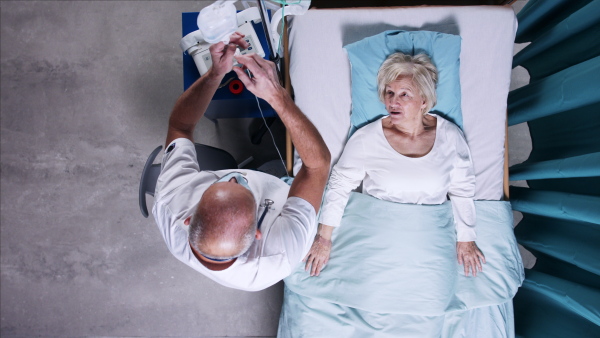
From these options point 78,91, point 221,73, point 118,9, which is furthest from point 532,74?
point 78,91

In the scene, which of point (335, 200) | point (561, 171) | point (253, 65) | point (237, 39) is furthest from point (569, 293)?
point (237, 39)

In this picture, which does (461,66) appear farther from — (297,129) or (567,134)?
(297,129)

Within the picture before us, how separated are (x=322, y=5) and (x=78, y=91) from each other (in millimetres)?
1700

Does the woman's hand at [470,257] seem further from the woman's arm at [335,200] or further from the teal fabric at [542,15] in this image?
the teal fabric at [542,15]

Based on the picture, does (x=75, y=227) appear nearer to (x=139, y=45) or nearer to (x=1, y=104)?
(x=1, y=104)

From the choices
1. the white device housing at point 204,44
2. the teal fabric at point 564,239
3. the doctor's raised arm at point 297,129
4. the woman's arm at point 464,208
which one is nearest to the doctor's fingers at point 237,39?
the doctor's raised arm at point 297,129

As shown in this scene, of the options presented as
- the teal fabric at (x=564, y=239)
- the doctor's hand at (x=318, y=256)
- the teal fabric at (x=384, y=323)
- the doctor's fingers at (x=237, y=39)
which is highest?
the doctor's fingers at (x=237, y=39)

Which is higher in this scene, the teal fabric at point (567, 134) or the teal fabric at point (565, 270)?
the teal fabric at point (567, 134)

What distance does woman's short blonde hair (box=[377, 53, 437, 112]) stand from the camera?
1622 mm

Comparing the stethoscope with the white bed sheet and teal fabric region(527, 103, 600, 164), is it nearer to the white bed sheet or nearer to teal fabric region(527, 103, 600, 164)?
the white bed sheet

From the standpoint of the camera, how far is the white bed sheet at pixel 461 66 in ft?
5.79

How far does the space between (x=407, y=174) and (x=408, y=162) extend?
0.19 feet

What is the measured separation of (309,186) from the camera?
1362 millimetres

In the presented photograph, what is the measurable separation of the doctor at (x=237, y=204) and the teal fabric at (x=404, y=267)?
37cm
